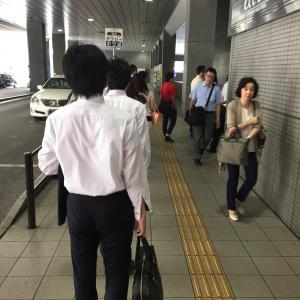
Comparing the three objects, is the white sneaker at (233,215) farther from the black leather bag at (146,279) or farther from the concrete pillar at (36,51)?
the concrete pillar at (36,51)

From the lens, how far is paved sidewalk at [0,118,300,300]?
9.27 ft

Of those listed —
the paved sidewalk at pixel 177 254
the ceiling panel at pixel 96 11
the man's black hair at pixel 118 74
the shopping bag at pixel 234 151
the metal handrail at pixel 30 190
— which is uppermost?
the ceiling panel at pixel 96 11

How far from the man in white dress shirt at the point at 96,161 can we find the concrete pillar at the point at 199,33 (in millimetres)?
10170

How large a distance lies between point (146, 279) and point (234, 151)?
2.29m

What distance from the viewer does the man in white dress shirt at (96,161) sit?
5.70 feet

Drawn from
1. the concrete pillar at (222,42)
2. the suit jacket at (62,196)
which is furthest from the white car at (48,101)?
the suit jacket at (62,196)

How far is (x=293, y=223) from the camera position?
383 cm

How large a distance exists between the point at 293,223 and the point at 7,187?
4.08 metres

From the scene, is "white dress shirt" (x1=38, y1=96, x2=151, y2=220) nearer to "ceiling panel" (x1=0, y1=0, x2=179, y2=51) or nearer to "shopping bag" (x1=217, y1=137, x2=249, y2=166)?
"shopping bag" (x1=217, y1=137, x2=249, y2=166)

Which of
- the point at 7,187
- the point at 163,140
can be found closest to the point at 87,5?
the point at 163,140

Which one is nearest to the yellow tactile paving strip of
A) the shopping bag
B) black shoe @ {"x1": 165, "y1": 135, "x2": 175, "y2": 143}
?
the shopping bag

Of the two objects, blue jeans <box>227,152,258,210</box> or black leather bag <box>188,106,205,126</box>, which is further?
black leather bag <box>188,106,205,126</box>

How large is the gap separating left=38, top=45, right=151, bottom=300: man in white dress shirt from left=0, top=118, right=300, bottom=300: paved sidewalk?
1.10 m

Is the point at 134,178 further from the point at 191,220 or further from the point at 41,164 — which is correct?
the point at 191,220
